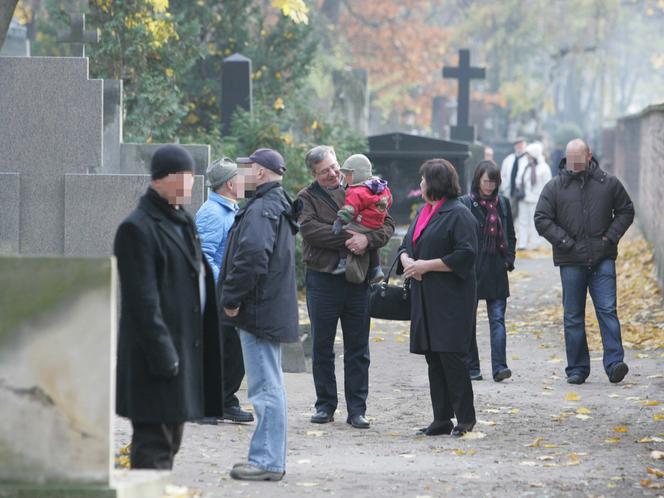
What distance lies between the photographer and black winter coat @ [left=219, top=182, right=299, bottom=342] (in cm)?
734

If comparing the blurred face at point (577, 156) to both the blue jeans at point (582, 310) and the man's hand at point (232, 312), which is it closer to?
the blue jeans at point (582, 310)

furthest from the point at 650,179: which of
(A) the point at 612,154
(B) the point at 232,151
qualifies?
(A) the point at 612,154

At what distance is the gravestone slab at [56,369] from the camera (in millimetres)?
5562

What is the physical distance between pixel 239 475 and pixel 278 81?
13778 millimetres

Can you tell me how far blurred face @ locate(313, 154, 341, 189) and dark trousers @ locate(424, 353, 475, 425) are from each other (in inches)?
49.9

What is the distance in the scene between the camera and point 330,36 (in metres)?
43.7

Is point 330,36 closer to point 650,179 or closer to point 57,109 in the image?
point 650,179

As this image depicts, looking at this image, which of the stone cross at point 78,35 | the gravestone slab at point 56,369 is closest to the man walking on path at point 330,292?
the gravestone slab at point 56,369

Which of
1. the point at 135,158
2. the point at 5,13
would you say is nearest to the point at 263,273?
the point at 5,13

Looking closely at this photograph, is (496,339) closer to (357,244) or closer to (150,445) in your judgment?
→ (357,244)

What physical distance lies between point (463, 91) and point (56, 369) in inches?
1057

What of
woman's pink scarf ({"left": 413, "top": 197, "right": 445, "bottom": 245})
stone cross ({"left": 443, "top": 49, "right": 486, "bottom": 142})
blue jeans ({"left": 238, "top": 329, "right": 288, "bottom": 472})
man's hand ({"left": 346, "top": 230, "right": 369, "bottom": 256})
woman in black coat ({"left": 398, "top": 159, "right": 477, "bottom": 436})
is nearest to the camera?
blue jeans ({"left": 238, "top": 329, "right": 288, "bottom": 472})

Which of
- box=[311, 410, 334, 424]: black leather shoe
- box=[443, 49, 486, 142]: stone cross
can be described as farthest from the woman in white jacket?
box=[311, 410, 334, 424]: black leather shoe

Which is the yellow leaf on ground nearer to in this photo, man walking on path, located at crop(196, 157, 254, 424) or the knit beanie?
man walking on path, located at crop(196, 157, 254, 424)
